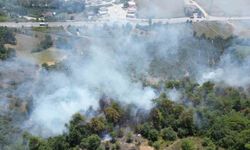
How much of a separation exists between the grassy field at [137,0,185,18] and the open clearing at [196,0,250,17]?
110 inches

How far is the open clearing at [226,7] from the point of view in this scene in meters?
48.6

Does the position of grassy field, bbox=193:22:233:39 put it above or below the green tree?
above

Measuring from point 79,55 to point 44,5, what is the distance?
13.4m

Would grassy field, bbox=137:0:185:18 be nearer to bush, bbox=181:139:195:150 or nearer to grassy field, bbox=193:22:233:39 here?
grassy field, bbox=193:22:233:39

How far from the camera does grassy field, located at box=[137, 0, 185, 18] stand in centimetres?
4697

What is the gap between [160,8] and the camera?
1889 inches

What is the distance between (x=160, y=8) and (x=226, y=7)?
7.15m

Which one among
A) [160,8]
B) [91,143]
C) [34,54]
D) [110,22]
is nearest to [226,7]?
[160,8]

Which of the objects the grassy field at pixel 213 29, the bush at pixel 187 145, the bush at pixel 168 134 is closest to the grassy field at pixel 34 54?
the grassy field at pixel 213 29

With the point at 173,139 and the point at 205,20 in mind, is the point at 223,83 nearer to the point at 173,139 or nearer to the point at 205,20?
the point at 173,139

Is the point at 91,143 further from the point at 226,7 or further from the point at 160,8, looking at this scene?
the point at 226,7

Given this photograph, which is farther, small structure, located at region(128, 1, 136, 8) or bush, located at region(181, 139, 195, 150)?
small structure, located at region(128, 1, 136, 8)

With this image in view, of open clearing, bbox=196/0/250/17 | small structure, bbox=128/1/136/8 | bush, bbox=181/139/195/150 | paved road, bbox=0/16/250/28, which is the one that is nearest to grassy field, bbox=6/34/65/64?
paved road, bbox=0/16/250/28

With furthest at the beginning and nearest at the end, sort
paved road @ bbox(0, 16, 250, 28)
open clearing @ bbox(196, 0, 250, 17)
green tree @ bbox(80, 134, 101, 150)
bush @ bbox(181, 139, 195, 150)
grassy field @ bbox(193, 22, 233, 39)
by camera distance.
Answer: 1. open clearing @ bbox(196, 0, 250, 17)
2. paved road @ bbox(0, 16, 250, 28)
3. grassy field @ bbox(193, 22, 233, 39)
4. bush @ bbox(181, 139, 195, 150)
5. green tree @ bbox(80, 134, 101, 150)
